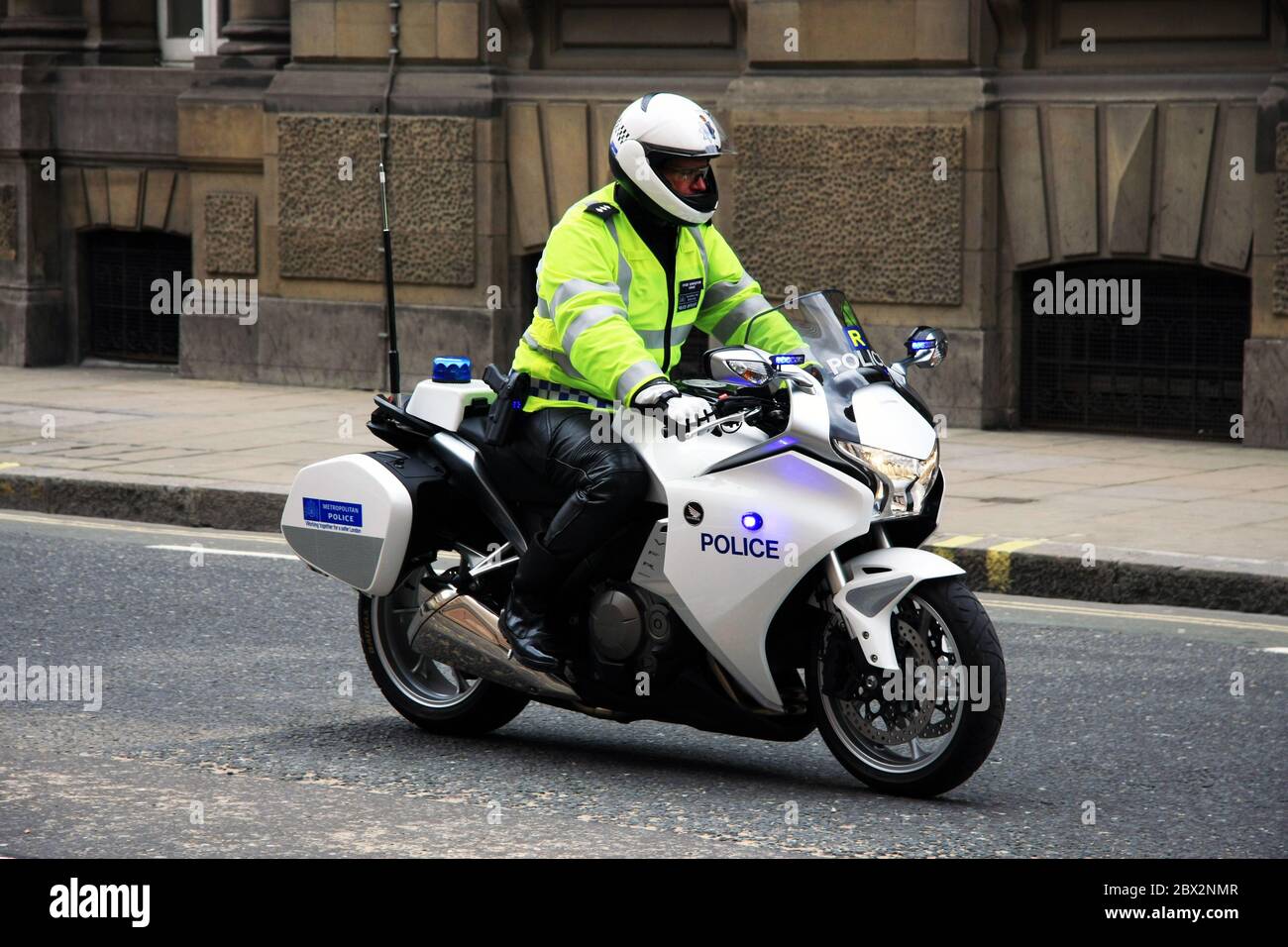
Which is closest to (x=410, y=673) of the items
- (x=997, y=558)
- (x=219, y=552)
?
(x=997, y=558)

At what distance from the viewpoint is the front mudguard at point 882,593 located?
5.36 m

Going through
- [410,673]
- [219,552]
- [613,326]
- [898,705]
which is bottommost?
[219,552]

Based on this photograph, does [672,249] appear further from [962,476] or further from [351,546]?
[962,476]

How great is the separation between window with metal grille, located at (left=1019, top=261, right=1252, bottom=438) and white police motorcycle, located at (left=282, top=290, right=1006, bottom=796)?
716 cm

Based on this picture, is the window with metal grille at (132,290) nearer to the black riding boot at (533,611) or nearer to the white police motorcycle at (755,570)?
the white police motorcycle at (755,570)

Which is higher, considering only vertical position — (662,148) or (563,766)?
(662,148)

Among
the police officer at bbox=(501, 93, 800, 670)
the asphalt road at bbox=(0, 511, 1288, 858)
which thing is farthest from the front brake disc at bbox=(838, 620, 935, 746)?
the police officer at bbox=(501, 93, 800, 670)

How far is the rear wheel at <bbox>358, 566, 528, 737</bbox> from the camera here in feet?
20.8

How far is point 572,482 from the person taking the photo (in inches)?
229

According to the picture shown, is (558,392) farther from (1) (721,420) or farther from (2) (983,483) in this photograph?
(2) (983,483)

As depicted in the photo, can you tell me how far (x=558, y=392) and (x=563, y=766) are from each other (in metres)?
0.98

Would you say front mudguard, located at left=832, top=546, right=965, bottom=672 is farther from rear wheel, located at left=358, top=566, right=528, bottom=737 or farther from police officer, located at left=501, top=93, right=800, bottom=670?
rear wheel, located at left=358, top=566, right=528, bottom=737

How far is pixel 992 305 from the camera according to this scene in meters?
13.0

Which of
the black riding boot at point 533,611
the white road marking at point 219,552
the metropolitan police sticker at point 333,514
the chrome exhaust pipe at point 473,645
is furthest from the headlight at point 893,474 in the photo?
the white road marking at point 219,552
